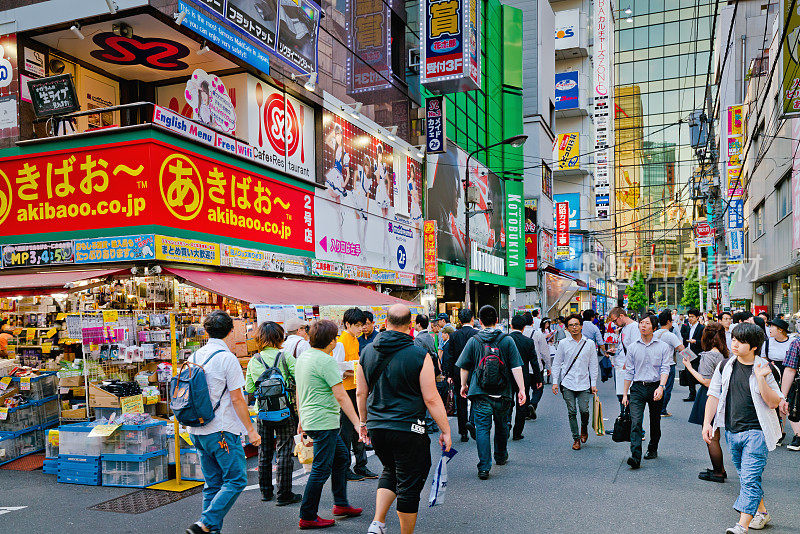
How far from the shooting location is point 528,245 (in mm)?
40344

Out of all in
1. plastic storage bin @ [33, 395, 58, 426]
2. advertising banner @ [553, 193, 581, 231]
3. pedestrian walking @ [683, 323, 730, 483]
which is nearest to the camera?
pedestrian walking @ [683, 323, 730, 483]

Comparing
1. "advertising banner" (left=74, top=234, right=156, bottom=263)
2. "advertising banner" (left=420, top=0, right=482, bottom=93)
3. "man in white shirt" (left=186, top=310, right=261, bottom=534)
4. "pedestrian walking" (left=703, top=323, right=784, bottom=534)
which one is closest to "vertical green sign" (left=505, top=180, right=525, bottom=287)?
"advertising banner" (left=420, top=0, right=482, bottom=93)

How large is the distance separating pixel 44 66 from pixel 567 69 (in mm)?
59190

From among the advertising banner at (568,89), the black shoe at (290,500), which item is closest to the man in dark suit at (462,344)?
the black shoe at (290,500)

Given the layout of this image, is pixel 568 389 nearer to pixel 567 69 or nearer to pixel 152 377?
pixel 152 377

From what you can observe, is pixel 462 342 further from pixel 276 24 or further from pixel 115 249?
pixel 276 24

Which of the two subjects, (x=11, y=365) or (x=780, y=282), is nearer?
(x=11, y=365)

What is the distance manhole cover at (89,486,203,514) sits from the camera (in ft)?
20.7

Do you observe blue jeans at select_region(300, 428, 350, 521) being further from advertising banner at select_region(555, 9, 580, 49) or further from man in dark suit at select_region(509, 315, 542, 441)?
advertising banner at select_region(555, 9, 580, 49)

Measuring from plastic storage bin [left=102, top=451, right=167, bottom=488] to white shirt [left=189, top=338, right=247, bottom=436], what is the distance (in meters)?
2.70

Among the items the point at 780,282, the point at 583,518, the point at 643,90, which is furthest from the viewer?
the point at 643,90

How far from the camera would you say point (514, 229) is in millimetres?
35531

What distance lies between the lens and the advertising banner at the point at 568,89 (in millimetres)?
54688

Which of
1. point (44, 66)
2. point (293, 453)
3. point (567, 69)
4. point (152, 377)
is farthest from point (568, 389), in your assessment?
→ point (567, 69)
